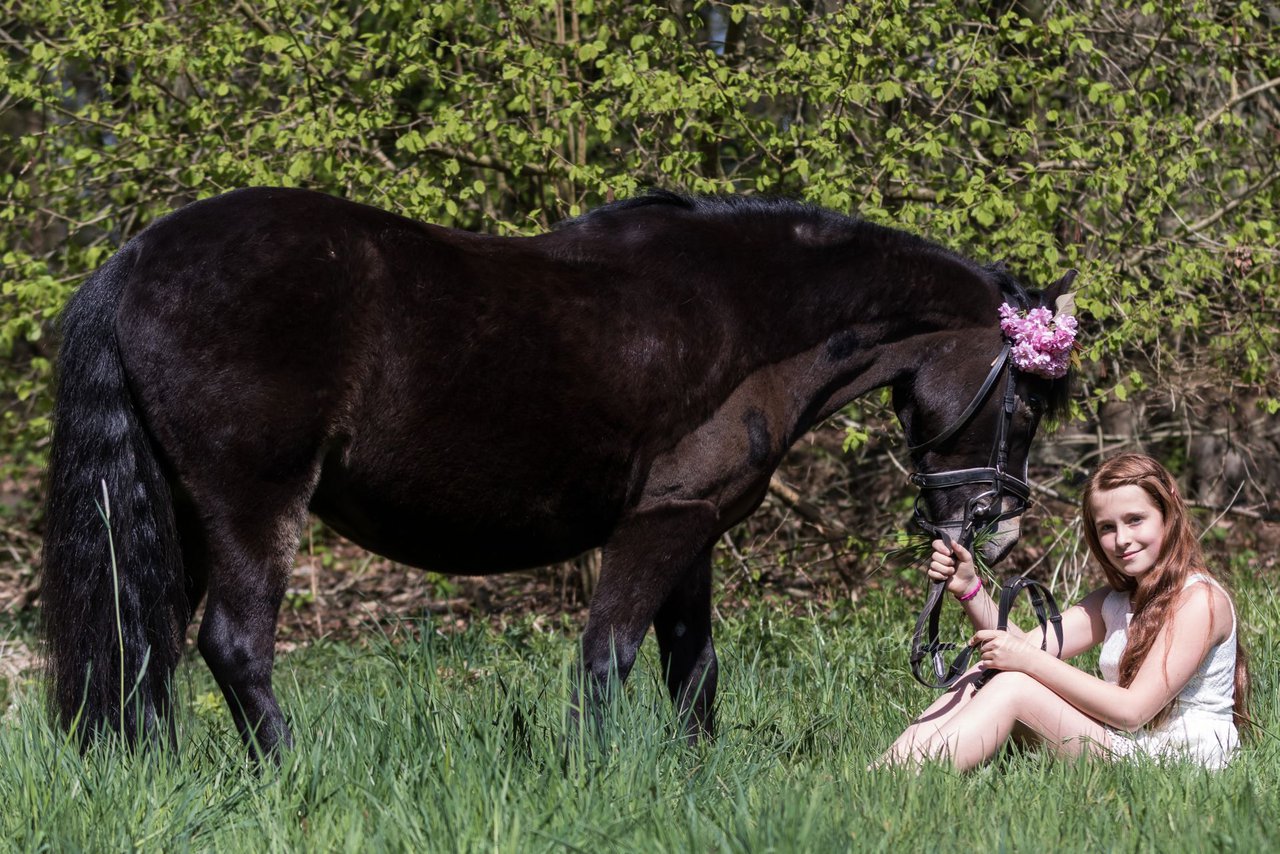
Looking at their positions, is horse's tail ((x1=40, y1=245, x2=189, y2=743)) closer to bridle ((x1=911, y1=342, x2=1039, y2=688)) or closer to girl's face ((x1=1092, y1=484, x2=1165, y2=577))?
bridle ((x1=911, y1=342, x2=1039, y2=688))

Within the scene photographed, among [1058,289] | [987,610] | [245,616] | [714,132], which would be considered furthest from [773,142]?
[245,616]

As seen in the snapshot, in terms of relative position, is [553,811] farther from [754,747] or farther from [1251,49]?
[1251,49]

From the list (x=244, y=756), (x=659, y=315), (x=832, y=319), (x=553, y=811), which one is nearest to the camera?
(x=553, y=811)

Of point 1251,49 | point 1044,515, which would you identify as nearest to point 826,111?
point 1251,49

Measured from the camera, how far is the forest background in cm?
577

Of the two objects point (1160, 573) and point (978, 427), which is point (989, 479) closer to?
point (978, 427)

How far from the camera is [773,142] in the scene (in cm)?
588

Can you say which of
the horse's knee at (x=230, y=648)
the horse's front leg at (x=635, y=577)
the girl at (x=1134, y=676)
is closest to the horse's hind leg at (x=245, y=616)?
the horse's knee at (x=230, y=648)

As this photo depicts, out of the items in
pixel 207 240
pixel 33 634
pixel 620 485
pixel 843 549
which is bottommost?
pixel 33 634

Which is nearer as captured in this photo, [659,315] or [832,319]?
[659,315]

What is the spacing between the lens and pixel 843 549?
7.13m

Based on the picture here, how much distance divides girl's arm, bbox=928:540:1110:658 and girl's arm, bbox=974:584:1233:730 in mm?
196

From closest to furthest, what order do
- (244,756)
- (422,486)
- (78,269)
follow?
(244,756) < (422,486) < (78,269)

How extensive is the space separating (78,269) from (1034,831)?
18.1ft
